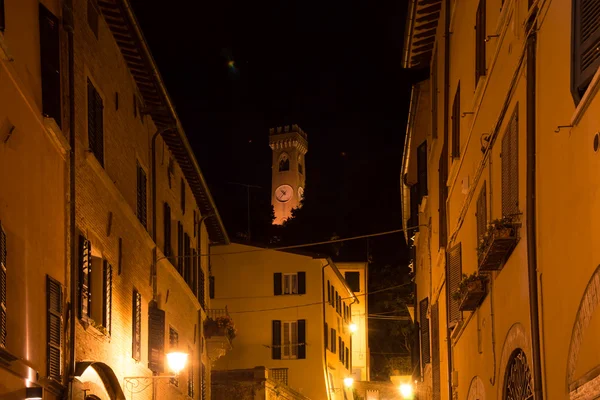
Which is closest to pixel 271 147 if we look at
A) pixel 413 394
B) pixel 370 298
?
pixel 370 298

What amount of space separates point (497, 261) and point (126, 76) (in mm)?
11038

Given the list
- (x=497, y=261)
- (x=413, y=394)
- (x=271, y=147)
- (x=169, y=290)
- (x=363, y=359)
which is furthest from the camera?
(x=271, y=147)

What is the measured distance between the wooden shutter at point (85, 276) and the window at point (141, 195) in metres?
5.36

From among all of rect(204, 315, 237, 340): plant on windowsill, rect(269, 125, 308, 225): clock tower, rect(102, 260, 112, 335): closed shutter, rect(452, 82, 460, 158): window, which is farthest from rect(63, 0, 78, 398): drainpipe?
rect(269, 125, 308, 225): clock tower

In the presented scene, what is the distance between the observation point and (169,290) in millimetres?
24578

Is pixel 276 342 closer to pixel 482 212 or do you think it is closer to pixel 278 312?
pixel 278 312

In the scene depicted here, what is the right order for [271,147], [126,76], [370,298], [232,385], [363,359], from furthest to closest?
1. [271,147]
2. [370,298]
3. [363,359]
4. [232,385]
5. [126,76]

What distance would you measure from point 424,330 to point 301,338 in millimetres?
22990

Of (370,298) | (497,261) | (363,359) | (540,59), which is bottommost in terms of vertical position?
(497,261)

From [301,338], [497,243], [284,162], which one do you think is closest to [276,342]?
[301,338]

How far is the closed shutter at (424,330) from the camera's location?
82.2 ft

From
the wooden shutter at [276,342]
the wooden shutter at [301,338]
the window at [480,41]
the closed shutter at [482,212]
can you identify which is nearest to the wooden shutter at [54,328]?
the closed shutter at [482,212]

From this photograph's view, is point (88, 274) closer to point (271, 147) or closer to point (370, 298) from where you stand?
point (370, 298)

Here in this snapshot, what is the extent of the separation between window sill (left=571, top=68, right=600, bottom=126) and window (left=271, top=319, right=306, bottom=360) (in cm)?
4130
